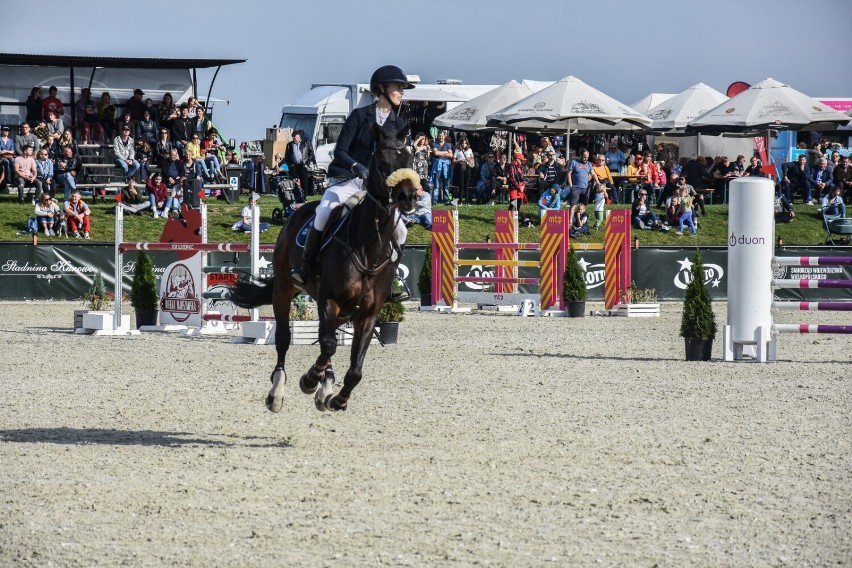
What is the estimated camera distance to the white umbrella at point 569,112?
2716cm

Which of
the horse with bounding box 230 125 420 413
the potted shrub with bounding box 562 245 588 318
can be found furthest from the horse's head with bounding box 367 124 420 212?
the potted shrub with bounding box 562 245 588 318

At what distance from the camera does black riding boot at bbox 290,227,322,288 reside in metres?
8.70

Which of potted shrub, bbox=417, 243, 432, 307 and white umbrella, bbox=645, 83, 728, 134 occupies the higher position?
white umbrella, bbox=645, 83, 728, 134

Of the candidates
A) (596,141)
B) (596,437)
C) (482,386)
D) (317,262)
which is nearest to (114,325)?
(482,386)

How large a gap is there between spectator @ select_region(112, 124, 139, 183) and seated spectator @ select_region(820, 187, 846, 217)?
51.1 feet

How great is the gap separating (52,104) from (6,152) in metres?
1.60

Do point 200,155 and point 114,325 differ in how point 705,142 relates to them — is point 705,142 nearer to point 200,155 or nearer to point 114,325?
point 200,155

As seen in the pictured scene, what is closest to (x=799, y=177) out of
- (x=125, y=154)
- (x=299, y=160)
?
(x=299, y=160)

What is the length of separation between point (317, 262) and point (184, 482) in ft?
8.48

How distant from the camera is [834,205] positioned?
29.2 meters

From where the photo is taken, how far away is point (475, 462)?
710cm

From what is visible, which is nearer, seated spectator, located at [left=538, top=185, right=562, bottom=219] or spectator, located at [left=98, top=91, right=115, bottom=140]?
seated spectator, located at [left=538, top=185, right=562, bottom=219]

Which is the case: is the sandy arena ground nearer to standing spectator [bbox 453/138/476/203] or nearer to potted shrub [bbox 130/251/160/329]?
potted shrub [bbox 130/251/160/329]

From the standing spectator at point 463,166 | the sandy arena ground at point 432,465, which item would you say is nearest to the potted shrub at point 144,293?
the sandy arena ground at point 432,465
